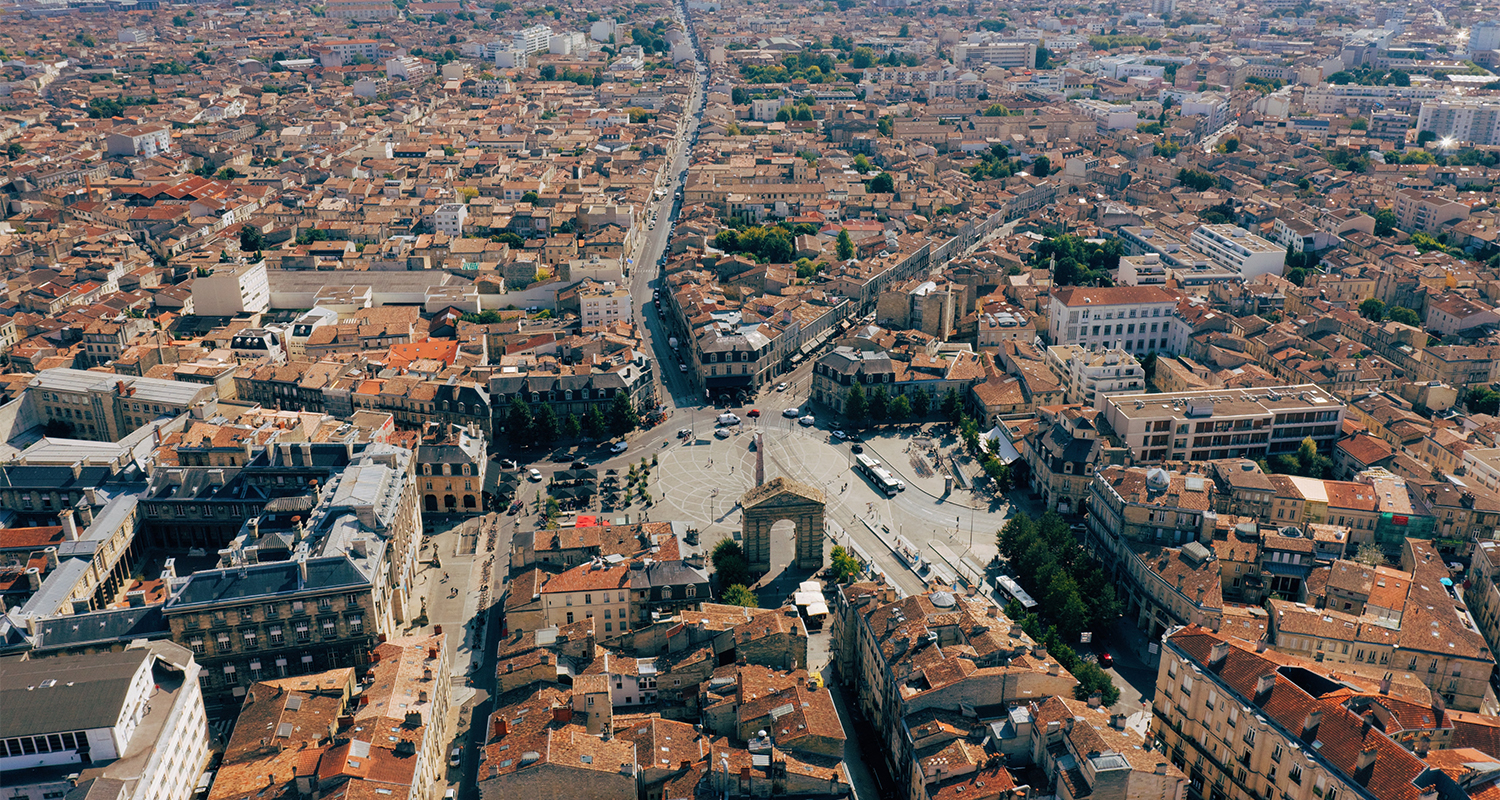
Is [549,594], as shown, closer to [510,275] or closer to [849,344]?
[849,344]

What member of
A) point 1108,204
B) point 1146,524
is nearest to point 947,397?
point 1146,524

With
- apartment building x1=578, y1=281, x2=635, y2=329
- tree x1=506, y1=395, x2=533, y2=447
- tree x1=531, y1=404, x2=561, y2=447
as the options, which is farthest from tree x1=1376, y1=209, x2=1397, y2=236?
tree x1=506, y1=395, x2=533, y2=447

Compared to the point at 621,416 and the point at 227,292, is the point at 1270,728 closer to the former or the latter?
the point at 621,416

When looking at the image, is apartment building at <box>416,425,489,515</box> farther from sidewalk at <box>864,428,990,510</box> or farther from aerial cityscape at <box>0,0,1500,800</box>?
sidewalk at <box>864,428,990,510</box>

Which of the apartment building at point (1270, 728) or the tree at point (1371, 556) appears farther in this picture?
the tree at point (1371, 556)

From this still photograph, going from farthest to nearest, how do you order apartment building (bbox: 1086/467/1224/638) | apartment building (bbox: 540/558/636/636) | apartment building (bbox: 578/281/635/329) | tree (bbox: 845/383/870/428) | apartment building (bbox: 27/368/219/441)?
apartment building (bbox: 578/281/635/329) → tree (bbox: 845/383/870/428) → apartment building (bbox: 27/368/219/441) → apartment building (bbox: 1086/467/1224/638) → apartment building (bbox: 540/558/636/636)

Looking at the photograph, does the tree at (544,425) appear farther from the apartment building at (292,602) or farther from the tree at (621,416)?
the apartment building at (292,602)

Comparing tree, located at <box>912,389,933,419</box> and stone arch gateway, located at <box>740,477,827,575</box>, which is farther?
tree, located at <box>912,389,933,419</box>

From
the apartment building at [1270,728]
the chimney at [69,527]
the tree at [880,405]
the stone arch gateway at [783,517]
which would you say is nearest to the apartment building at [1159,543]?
the apartment building at [1270,728]
